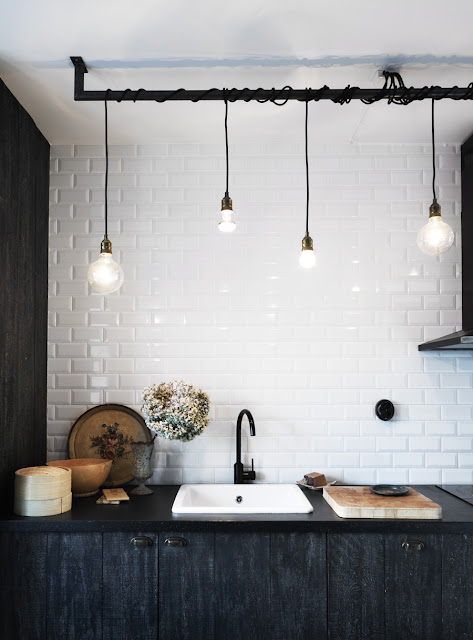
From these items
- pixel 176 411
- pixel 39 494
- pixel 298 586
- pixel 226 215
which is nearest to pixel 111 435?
pixel 176 411

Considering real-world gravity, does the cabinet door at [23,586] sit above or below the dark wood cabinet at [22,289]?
below

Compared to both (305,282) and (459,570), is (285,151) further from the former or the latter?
(459,570)

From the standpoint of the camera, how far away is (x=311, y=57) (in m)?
2.33

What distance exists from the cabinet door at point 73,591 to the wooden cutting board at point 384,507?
3.39 ft

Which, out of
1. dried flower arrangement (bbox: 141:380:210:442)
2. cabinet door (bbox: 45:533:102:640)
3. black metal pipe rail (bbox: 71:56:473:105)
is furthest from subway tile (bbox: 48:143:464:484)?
black metal pipe rail (bbox: 71:56:473:105)

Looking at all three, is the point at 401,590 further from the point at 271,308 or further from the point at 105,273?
the point at 105,273

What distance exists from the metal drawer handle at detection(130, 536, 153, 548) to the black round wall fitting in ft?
4.46

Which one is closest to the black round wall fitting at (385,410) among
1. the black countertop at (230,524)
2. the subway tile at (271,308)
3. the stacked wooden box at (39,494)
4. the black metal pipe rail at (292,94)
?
the subway tile at (271,308)

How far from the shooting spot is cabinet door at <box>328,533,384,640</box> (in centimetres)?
238

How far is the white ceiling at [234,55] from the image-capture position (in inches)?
79.3

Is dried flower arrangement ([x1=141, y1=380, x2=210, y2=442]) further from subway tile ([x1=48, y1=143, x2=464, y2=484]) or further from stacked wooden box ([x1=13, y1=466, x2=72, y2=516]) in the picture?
stacked wooden box ([x1=13, y1=466, x2=72, y2=516])

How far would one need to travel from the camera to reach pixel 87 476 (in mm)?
2742

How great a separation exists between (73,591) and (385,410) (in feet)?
5.67

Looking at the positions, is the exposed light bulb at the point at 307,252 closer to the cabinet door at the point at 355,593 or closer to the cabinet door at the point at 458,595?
the cabinet door at the point at 355,593
